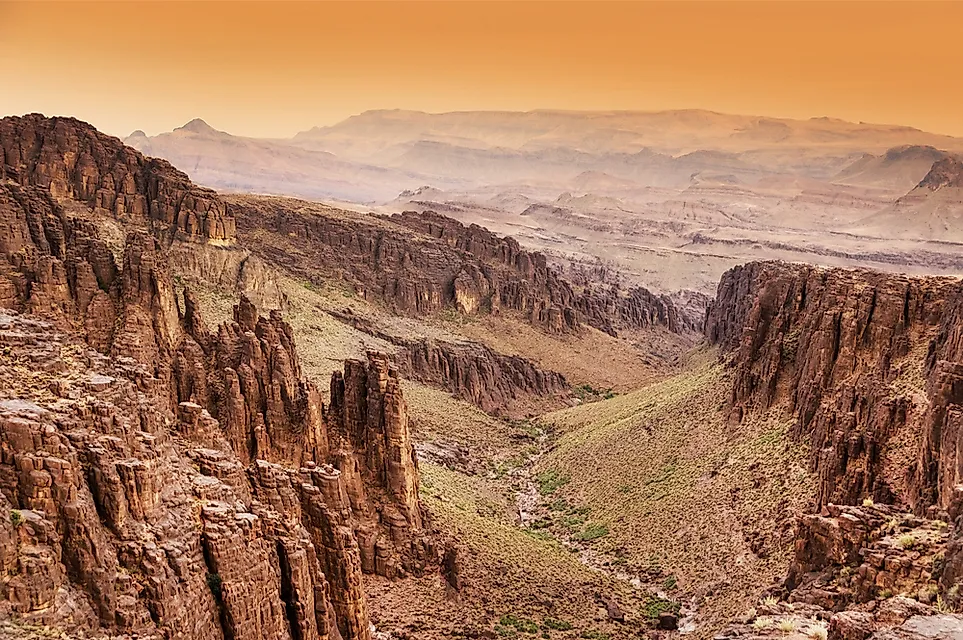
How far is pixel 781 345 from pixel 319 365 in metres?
34.1

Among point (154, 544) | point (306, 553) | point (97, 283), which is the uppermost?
point (97, 283)

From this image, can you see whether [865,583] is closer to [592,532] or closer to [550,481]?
[592,532]

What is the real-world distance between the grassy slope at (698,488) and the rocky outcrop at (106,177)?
36.7 metres

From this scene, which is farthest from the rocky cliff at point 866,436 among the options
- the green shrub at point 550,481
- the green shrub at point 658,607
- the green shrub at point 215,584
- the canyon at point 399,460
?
the green shrub at point 550,481

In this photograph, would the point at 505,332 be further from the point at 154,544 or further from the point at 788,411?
the point at 154,544

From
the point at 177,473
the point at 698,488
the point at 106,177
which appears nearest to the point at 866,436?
the point at 698,488

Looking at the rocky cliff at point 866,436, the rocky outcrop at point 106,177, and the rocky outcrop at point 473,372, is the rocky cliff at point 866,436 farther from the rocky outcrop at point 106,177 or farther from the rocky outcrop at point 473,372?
the rocky outcrop at point 106,177

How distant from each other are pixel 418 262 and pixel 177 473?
305 feet

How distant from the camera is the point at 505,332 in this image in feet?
367

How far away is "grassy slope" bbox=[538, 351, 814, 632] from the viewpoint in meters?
41.2

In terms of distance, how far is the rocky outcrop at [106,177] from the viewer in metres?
67.4

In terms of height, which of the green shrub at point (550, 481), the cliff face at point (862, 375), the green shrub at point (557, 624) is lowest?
the green shrub at point (550, 481)

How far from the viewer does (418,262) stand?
113688 millimetres

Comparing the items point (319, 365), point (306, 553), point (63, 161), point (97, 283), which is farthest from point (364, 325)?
point (306, 553)
